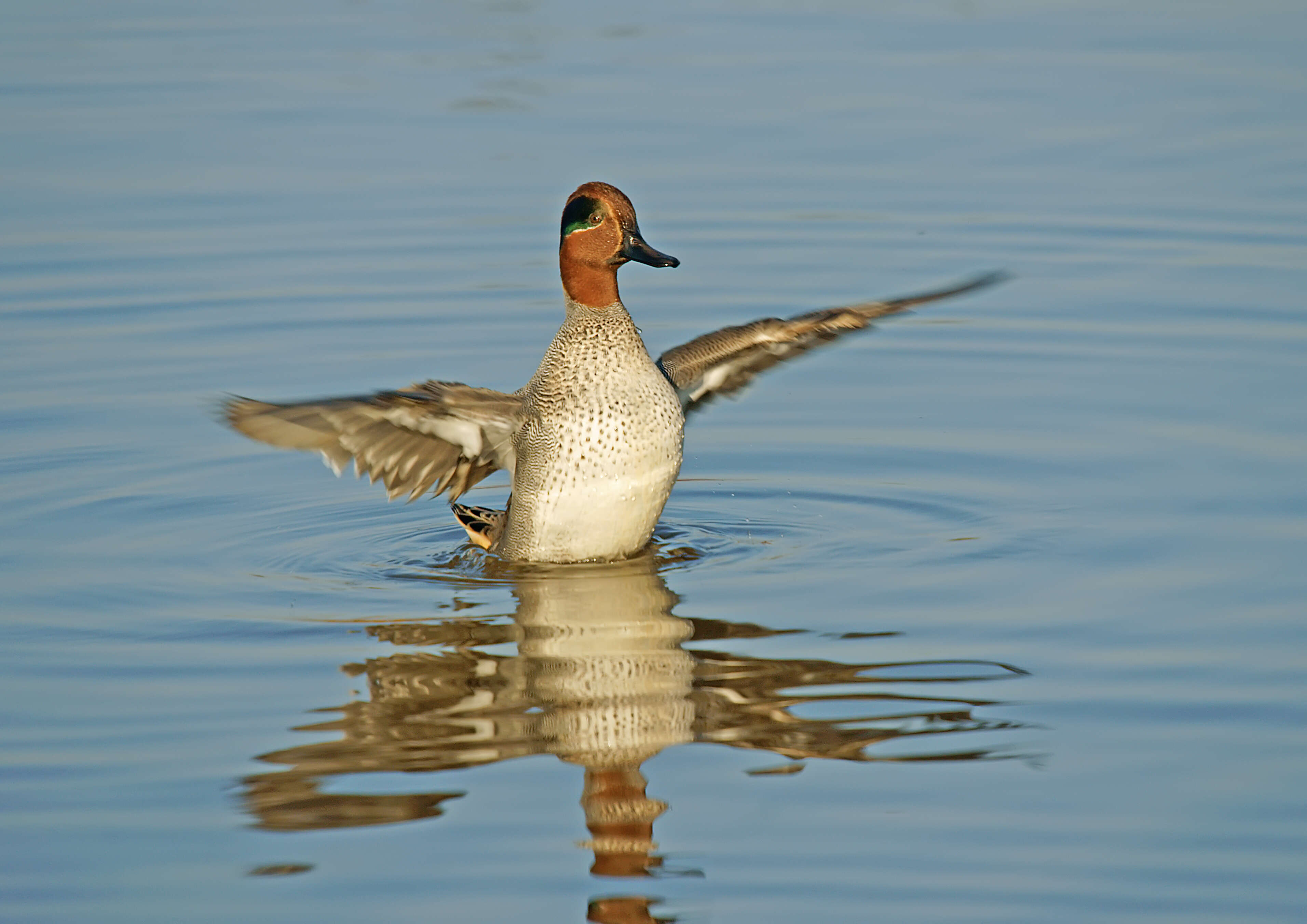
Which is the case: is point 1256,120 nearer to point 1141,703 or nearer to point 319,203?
point 319,203

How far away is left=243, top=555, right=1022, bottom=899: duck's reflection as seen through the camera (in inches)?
198

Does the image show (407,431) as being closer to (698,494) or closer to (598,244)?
(598,244)

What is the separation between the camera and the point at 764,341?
7594 mm

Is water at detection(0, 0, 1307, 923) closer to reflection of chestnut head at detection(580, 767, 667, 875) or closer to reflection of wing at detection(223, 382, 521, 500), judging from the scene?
reflection of chestnut head at detection(580, 767, 667, 875)

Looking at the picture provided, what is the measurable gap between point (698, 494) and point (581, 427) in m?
1.44

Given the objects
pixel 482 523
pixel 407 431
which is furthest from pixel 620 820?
pixel 482 523

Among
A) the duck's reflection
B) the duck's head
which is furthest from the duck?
the duck's reflection

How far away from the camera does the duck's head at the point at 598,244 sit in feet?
23.8

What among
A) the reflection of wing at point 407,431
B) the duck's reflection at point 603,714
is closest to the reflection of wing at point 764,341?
the reflection of wing at point 407,431

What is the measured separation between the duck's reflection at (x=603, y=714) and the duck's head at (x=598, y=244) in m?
1.35

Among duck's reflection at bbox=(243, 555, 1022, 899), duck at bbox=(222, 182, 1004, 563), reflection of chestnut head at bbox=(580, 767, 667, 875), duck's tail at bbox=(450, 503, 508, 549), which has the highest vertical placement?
duck at bbox=(222, 182, 1004, 563)

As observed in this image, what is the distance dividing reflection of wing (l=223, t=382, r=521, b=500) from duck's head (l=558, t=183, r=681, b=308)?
0.51 metres

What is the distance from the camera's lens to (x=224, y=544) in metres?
7.64

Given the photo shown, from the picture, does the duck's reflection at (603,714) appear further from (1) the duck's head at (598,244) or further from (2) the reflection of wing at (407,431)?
(1) the duck's head at (598,244)
